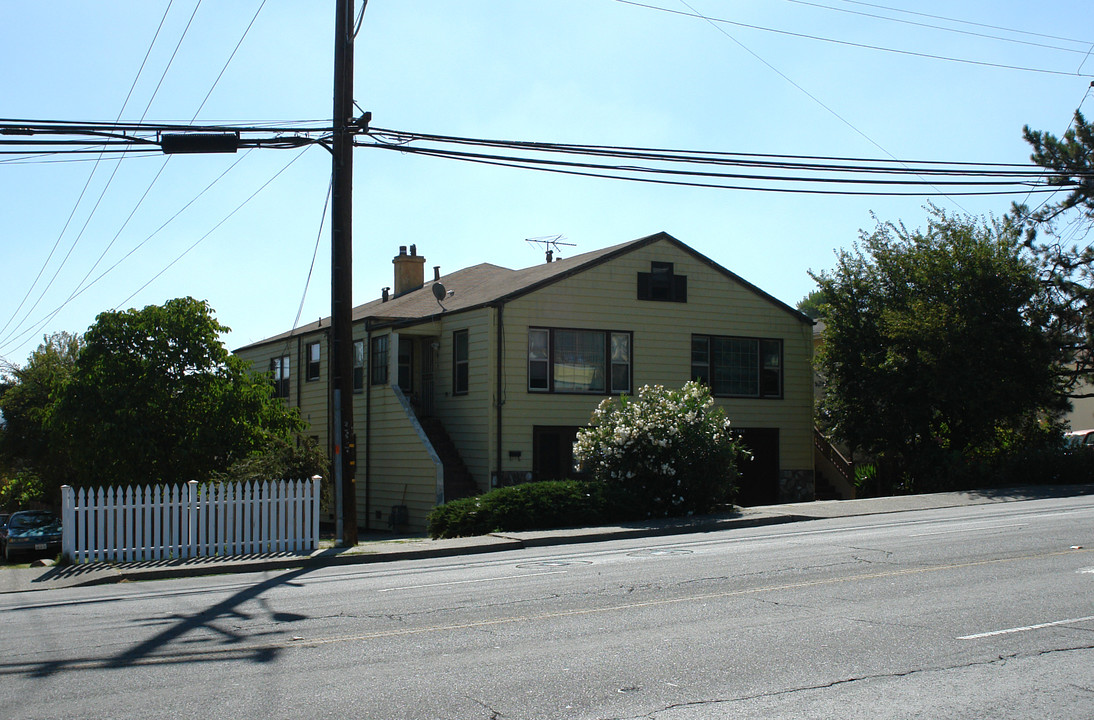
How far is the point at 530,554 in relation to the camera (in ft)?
47.7

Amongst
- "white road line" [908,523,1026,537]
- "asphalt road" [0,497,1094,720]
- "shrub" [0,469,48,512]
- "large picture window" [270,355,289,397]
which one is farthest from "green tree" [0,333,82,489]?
"white road line" [908,523,1026,537]

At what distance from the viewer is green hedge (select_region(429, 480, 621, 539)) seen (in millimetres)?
17641

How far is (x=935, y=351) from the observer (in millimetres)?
24438

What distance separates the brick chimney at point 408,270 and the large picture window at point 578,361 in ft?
31.8

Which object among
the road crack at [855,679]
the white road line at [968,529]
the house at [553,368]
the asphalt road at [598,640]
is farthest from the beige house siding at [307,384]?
the road crack at [855,679]

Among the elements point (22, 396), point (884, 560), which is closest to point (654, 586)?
point (884, 560)

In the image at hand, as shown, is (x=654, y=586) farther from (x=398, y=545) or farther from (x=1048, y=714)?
(x=398, y=545)

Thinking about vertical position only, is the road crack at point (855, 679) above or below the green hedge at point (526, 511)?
above

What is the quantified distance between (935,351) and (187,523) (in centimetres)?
1804

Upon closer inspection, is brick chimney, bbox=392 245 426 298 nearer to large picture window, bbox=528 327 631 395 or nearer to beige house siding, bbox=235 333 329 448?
beige house siding, bbox=235 333 329 448

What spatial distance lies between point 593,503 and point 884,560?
7393 millimetres

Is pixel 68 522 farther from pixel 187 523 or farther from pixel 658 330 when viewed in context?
pixel 658 330

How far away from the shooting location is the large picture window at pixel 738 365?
26.9 m

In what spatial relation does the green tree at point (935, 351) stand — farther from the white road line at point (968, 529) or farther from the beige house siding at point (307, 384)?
the beige house siding at point (307, 384)
